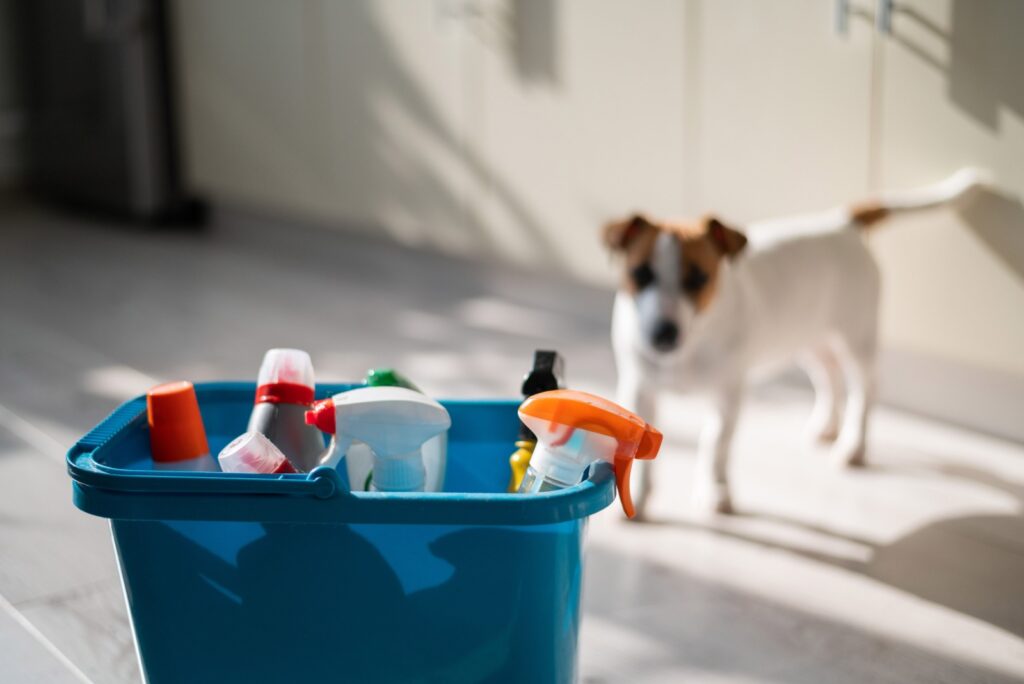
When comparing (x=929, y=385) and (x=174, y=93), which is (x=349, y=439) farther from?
(x=174, y=93)

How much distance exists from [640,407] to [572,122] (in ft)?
2.61

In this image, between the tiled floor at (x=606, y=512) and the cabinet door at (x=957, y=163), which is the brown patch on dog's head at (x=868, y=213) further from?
the tiled floor at (x=606, y=512)

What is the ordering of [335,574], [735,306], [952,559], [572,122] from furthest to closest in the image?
[572,122] < [735,306] < [952,559] < [335,574]

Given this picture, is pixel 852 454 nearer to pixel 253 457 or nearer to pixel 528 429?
pixel 528 429

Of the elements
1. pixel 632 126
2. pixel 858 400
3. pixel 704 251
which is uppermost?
pixel 632 126

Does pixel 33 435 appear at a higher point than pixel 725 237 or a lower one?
lower

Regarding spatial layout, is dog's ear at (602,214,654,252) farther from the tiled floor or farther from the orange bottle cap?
the orange bottle cap

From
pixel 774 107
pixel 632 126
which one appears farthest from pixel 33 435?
pixel 774 107

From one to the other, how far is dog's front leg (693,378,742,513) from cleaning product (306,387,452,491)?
642 mm

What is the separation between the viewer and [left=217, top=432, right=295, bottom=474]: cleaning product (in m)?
0.91

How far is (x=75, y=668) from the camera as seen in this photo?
3.68 ft

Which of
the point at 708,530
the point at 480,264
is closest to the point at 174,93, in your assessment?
the point at 480,264

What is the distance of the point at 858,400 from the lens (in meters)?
1.64

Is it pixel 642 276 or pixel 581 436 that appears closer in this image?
pixel 581 436
